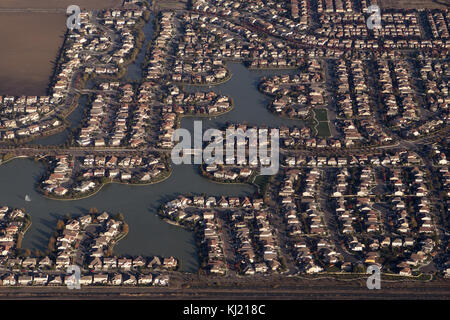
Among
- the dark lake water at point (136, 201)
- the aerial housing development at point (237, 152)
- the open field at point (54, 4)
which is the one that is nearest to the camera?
the aerial housing development at point (237, 152)

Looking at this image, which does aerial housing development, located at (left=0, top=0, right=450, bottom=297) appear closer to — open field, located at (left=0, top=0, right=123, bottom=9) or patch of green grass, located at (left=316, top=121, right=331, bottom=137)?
patch of green grass, located at (left=316, top=121, right=331, bottom=137)

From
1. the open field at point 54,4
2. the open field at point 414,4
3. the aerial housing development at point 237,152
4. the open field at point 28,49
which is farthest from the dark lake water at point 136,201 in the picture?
the open field at point 414,4

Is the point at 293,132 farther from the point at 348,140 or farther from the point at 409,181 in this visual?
the point at 409,181

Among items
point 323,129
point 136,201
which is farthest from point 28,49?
point 323,129

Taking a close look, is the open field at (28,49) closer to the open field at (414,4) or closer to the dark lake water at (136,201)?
the dark lake water at (136,201)

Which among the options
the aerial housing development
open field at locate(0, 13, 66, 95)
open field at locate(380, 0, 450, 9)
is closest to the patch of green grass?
the aerial housing development

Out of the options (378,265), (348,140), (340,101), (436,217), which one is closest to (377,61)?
(340,101)

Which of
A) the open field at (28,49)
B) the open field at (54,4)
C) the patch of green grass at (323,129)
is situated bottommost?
the patch of green grass at (323,129)

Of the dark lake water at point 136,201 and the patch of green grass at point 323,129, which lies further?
the patch of green grass at point 323,129
